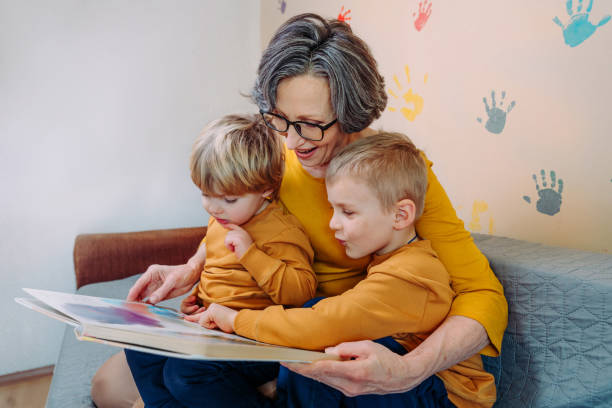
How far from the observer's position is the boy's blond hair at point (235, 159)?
1.11m

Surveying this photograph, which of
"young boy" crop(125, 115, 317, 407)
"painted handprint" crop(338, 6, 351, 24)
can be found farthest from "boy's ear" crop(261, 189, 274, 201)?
"painted handprint" crop(338, 6, 351, 24)

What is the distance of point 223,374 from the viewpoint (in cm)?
102

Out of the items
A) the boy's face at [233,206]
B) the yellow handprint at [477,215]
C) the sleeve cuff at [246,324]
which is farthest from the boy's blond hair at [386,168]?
the yellow handprint at [477,215]

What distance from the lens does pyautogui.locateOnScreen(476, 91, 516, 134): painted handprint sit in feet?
4.79

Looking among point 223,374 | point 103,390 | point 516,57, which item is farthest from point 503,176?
point 103,390

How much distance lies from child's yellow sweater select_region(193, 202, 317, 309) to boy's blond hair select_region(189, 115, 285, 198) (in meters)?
0.11

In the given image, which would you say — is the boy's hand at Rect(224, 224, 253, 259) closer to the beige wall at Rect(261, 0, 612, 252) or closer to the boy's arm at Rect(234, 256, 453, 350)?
the boy's arm at Rect(234, 256, 453, 350)

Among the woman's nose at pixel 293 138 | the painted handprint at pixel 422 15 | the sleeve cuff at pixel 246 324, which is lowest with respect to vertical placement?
the sleeve cuff at pixel 246 324

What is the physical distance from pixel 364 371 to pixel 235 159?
57cm

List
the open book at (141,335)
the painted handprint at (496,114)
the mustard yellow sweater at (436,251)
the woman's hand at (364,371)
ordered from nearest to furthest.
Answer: the open book at (141,335), the woman's hand at (364,371), the mustard yellow sweater at (436,251), the painted handprint at (496,114)

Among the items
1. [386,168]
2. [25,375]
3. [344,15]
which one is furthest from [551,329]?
[25,375]

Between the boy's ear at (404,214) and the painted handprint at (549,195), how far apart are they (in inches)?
22.5

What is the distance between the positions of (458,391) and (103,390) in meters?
1.01

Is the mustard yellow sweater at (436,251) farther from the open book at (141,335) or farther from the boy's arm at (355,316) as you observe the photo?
the open book at (141,335)
